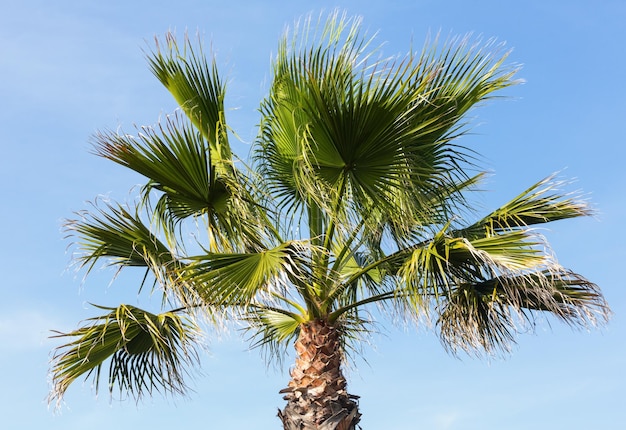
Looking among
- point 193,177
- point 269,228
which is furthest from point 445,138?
point 193,177

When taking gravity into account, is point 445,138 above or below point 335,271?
above

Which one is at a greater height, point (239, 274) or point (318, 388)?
point (239, 274)

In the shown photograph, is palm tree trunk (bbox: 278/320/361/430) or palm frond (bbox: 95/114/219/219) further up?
palm frond (bbox: 95/114/219/219)

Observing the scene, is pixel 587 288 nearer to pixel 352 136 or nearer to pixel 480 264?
pixel 480 264

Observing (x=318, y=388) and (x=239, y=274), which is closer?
(x=239, y=274)

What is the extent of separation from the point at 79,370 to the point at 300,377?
2133mm

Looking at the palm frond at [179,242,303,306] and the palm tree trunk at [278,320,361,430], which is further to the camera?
the palm tree trunk at [278,320,361,430]

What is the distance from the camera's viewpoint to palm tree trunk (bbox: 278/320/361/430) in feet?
22.9

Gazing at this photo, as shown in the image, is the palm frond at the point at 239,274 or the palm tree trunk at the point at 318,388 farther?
the palm tree trunk at the point at 318,388

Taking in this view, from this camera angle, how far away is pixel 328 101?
6.38 meters

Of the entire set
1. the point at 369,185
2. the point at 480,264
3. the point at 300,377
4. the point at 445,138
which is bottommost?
the point at 300,377

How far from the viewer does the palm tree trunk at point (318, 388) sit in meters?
6.97

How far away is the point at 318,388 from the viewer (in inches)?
278

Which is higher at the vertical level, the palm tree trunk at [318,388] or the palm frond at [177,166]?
the palm frond at [177,166]
